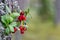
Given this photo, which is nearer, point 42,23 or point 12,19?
point 12,19

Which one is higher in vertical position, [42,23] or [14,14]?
[14,14]

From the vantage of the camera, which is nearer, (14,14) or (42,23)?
(14,14)

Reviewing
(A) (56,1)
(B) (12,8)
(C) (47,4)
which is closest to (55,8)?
(A) (56,1)

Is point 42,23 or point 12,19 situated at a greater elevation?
point 12,19

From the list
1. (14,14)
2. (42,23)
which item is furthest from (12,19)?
(42,23)

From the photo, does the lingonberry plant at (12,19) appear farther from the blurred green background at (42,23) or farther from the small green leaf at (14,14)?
the blurred green background at (42,23)

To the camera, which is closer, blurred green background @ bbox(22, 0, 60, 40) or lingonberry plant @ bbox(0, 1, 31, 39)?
lingonberry plant @ bbox(0, 1, 31, 39)

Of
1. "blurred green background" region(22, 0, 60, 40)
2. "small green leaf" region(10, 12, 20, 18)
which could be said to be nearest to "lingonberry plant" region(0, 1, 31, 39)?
"small green leaf" region(10, 12, 20, 18)

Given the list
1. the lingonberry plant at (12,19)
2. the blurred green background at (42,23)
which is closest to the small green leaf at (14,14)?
the lingonberry plant at (12,19)

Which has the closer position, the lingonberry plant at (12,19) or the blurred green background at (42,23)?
the lingonberry plant at (12,19)

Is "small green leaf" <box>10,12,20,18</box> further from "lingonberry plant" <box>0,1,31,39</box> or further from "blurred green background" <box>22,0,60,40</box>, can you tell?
"blurred green background" <box>22,0,60,40</box>

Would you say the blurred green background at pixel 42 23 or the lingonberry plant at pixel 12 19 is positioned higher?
the lingonberry plant at pixel 12 19

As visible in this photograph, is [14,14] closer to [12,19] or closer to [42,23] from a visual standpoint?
[12,19]
